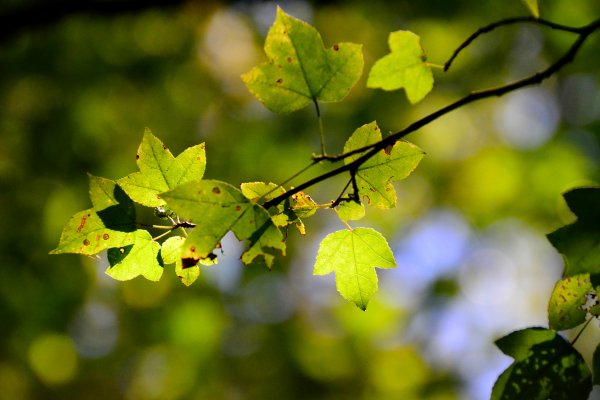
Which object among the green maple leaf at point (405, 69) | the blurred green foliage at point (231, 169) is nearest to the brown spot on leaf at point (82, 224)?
the green maple leaf at point (405, 69)

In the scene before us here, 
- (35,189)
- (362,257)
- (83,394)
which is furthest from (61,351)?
(362,257)

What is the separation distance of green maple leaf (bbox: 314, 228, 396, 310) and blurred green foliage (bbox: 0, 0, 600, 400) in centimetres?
474

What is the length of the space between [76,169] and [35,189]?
0.52 m

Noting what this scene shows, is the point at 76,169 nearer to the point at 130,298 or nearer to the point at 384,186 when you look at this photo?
the point at 130,298

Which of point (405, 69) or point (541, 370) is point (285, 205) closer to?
point (405, 69)

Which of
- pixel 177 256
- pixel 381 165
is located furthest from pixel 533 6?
pixel 177 256

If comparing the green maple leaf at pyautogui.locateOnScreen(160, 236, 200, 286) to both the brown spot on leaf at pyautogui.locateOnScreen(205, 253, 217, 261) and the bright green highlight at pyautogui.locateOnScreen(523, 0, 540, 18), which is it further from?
the bright green highlight at pyautogui.locateOnScreen(523, 0, 540, 18)

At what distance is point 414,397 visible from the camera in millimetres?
6559

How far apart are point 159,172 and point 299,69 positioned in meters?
0.31

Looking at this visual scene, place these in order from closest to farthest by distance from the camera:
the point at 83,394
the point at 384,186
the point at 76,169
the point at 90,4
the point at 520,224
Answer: the point at 384,186 → the point at 90,4 → the point at 76,169 → the point at 83,394 → the point at 520,224

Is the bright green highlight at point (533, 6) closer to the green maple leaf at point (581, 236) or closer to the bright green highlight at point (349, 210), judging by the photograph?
the green maple leaf at point (581, 236)

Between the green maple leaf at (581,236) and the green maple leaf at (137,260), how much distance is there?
66 centimetres

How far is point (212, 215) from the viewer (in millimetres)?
768

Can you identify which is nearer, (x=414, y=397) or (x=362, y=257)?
(x=362, y=257)
